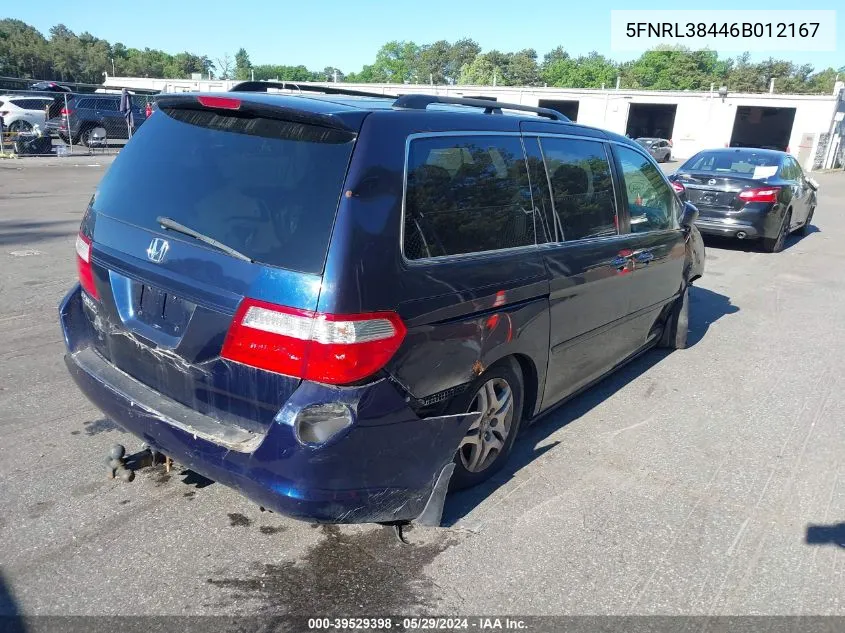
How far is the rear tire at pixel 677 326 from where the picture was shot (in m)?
5.77

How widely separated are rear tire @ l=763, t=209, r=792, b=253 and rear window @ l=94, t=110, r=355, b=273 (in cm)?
1017

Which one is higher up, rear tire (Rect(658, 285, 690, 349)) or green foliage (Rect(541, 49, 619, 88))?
green foliage (Rect(541, 49, 619, 88))

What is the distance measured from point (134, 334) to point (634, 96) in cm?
5150

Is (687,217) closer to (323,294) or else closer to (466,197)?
(466,197)

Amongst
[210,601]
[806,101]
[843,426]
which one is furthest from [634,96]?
[210,601]

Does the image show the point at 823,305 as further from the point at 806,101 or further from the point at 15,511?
the point at 806,101

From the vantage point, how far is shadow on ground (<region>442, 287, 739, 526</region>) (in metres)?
3.39

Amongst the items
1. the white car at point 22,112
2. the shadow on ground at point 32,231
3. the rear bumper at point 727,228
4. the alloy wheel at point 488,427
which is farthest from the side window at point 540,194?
the white car at point 22,112

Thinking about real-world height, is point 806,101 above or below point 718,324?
above

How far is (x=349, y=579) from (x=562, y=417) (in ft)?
7.07

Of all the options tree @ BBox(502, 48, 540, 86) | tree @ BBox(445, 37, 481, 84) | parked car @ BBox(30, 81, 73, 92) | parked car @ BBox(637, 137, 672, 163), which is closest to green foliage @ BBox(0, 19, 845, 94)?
tree @ BBox(502, 48, 540, 86)

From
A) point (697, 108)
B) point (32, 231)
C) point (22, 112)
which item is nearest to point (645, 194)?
point (32, 231)

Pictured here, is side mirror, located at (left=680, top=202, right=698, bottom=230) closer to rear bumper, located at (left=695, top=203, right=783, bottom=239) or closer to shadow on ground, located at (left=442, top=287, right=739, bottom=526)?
shadow on ground, located at (left=442, top=287, right=739, bottom=526)

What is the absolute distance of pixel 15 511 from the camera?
121 inches
